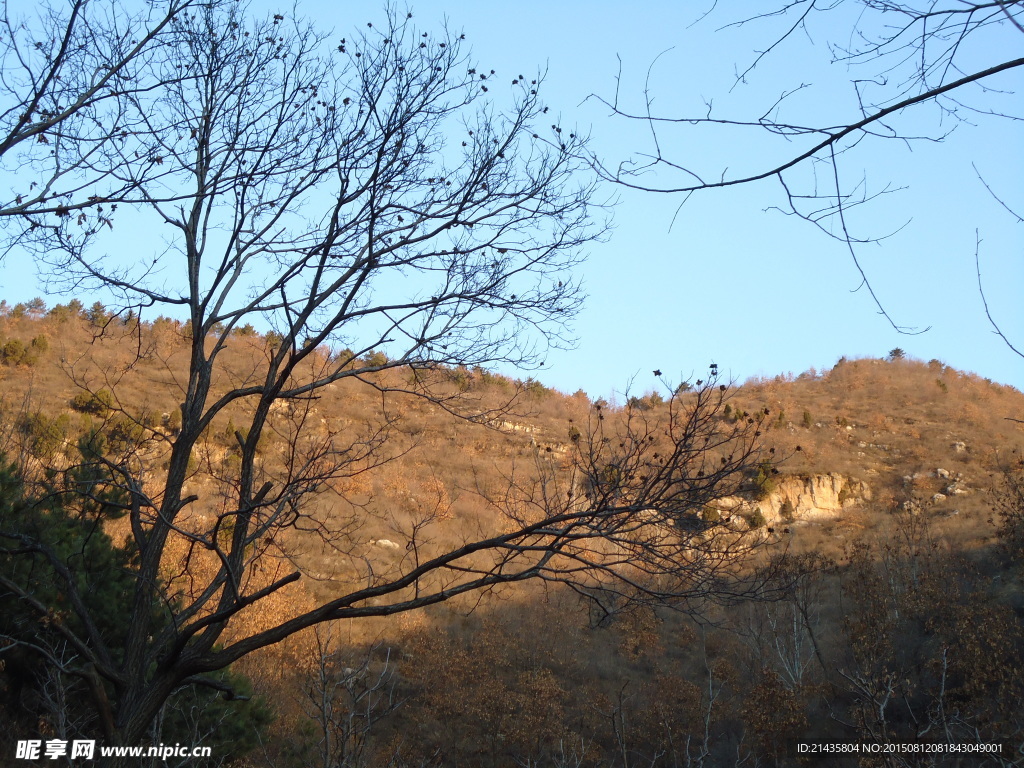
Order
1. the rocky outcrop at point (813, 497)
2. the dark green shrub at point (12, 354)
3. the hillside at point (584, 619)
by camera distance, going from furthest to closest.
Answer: the rocky outcrop at point (813, 497), the dark green shrub at point (12, 354), the hillside at point (584, 619)

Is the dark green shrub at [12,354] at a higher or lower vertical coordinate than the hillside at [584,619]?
higher

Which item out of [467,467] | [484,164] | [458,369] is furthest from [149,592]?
[467,467]

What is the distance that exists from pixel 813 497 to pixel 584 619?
545 inches

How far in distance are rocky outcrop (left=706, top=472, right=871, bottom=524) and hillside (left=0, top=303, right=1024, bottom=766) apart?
0.33 ft

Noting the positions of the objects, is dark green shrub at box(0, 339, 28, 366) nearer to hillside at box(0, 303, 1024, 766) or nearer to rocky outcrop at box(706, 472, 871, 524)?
hillside at box(0, 303, 1024, 766)

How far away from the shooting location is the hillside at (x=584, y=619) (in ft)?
40.5

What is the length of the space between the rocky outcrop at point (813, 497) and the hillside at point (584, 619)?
10 centimetres

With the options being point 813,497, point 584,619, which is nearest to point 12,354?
point 584,619

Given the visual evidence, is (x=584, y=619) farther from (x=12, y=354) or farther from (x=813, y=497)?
(x=12, y=354)

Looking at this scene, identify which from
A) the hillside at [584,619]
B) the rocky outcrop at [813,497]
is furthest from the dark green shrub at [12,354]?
the rocky outcrop at [813,497]

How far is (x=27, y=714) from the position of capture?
33.1 ft

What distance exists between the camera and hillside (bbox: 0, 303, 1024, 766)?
486 inches

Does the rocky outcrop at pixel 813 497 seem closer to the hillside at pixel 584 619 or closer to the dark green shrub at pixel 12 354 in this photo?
the hillside at pixel 584 619

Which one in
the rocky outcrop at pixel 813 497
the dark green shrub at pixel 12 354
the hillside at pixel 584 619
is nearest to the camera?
the hillside at pixel 584 619
